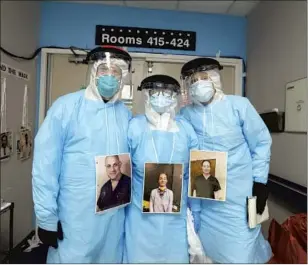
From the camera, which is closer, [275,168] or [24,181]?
[275,168]

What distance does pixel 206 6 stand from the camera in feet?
7.51

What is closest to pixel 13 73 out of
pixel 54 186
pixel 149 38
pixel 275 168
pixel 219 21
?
pixel 149 38

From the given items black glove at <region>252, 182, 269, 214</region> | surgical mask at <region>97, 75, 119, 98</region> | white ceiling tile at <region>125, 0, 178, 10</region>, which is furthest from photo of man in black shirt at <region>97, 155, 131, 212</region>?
white ceiling tile at <region>125, 0, 178, 10</region>

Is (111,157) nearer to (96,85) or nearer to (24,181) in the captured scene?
(96,85)

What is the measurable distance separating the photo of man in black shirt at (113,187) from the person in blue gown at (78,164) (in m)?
0.03

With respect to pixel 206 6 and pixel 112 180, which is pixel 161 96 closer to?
pixel 112 180

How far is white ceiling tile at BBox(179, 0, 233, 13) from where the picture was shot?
87.7 inches

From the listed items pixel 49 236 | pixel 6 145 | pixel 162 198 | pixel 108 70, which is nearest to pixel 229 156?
pixel 162 198

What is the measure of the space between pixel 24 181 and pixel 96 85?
1498mm

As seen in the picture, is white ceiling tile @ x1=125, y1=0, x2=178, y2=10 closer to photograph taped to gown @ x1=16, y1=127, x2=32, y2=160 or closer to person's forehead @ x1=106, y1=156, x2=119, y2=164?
photograph taped to gown @ x1=16, y1=127, x2=32, y2=160

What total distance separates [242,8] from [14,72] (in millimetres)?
1871

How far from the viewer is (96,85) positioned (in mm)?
996

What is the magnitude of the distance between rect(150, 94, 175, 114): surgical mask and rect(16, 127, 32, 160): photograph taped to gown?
139 cm

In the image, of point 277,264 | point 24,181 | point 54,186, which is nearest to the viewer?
point 54,186
